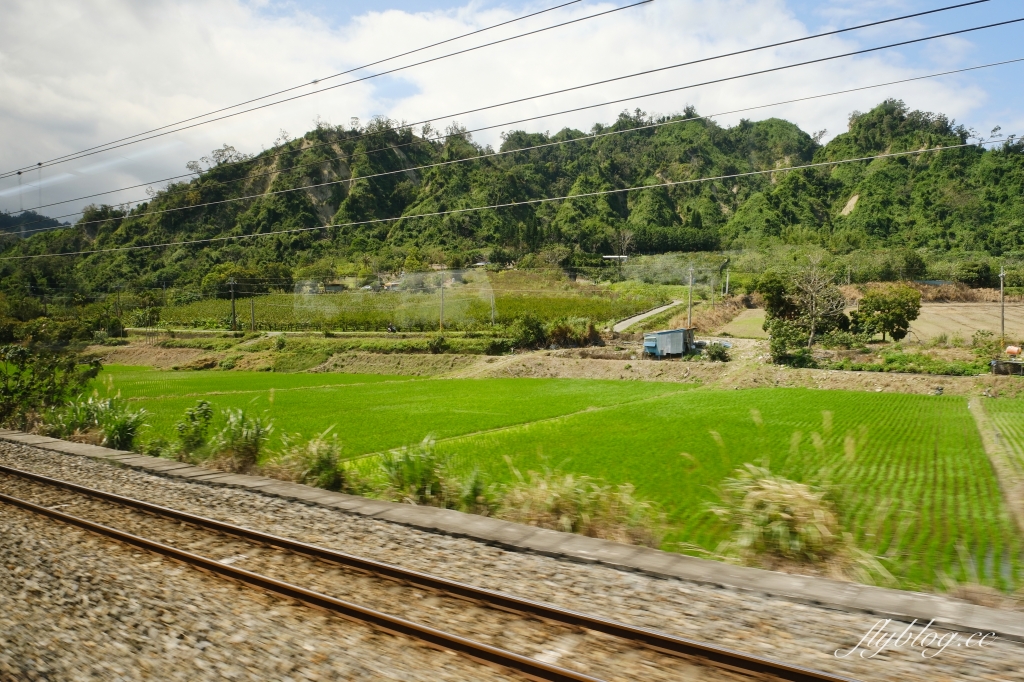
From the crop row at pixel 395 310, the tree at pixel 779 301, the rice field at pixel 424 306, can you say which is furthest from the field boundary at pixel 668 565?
the rice field at pixel 424 306

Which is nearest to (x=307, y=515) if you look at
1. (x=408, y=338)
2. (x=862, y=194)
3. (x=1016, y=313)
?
(x=408, y=338)

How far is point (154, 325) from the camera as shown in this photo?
49.8 meters

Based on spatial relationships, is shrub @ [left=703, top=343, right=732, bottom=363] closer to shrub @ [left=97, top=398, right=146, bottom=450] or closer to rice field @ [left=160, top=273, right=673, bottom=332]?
rice field @ [left=160, top=273, right=673, bottom=332]

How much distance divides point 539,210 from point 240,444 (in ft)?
253

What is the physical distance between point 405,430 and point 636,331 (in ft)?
81.4

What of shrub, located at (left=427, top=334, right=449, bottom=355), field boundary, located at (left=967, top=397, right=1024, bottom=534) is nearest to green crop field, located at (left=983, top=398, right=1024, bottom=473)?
field boundary, located at (left=967, top=397, right=1024, bottom=534)

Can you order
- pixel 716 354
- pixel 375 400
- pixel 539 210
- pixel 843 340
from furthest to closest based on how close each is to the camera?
pixel 539 210
pixel 716 354
pixel 843 340
pixel 375 400

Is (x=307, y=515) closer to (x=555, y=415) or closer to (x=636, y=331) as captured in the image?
(x=555, y=415)

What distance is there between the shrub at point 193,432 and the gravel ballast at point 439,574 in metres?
3.42

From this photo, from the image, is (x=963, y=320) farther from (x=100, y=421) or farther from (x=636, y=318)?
(x=100, y=421)

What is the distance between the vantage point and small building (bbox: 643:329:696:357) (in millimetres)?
29438

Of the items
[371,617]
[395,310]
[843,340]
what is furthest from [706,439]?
[395,310]

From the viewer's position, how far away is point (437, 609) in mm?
4117

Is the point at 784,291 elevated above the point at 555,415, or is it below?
above
